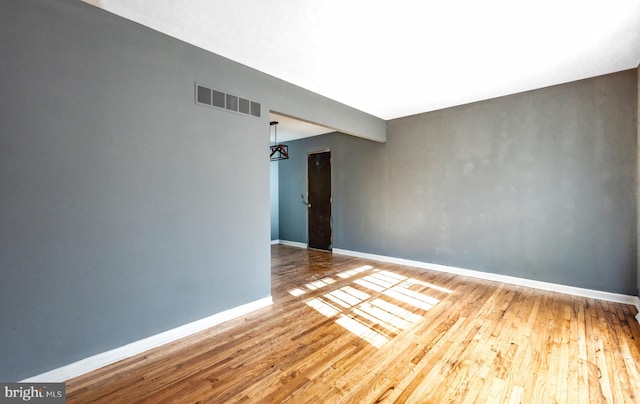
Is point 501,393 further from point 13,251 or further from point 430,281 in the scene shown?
point 13,251

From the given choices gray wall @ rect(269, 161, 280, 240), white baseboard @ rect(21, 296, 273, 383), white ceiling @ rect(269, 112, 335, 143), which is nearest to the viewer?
white baseboard @ rect(21, 296, 273, 383)

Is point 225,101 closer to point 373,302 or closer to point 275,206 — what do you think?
point 373,302

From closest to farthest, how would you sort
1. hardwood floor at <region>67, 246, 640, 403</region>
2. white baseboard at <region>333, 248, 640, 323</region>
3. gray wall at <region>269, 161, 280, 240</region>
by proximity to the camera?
1. hardwood floor at <region>67, 246, 640, 403</region>
2. white baseboard at <region>333, 248, 640, 323</region>
3. gray wall at <region>269, 161, 280, 240</region>

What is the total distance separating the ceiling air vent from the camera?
2740 mm

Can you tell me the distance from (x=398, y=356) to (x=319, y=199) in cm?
463

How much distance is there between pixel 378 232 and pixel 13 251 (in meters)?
4.94

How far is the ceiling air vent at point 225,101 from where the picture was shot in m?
2.74

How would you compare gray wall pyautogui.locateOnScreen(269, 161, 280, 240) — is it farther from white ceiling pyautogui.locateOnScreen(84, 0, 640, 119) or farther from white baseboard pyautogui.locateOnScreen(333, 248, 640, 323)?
white ceiling pyautogui.locateOnScreen(84, 0, 640, 119)

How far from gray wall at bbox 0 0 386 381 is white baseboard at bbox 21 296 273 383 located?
0.16 feet

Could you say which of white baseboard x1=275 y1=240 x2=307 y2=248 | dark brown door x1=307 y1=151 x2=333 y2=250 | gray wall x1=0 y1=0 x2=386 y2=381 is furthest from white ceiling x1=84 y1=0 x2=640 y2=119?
white baseboard x1=275 y1=240 x2=307 y2=248

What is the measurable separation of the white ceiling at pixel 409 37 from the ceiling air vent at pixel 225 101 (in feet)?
1.30

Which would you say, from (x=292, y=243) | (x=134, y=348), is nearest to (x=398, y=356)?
(x=134, y=348)

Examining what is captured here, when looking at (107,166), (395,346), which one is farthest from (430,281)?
(107,166)

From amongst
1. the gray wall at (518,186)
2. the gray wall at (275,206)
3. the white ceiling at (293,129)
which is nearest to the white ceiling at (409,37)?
the gray wall at (518,186)
